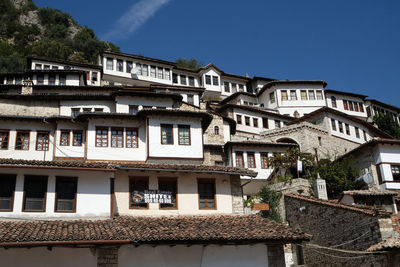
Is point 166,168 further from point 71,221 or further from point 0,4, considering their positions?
point 0,4

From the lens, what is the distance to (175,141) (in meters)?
29.7

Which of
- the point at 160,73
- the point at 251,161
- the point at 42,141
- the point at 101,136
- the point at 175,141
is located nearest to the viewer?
the point at 175,141

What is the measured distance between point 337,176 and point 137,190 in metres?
19.2

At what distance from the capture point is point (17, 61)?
Result: 72375mm

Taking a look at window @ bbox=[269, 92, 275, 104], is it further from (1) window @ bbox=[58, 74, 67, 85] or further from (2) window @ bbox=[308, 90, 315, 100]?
(1) window @ bbox=[58, 74, 67, 85]

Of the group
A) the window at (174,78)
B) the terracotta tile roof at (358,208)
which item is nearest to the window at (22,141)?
the terracotta tile roof at (358,208)

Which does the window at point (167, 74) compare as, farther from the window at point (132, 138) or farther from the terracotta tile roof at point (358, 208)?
the terracotta tile roof at point (358, 208)

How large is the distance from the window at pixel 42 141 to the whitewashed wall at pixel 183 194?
12.7 meters

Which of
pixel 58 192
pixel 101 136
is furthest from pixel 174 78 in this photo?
pixel 58 192

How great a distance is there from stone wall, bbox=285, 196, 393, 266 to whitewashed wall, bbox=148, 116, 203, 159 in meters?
7.10

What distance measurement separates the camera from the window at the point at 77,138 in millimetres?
31969

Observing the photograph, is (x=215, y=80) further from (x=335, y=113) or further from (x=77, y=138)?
(x=77, y=138)

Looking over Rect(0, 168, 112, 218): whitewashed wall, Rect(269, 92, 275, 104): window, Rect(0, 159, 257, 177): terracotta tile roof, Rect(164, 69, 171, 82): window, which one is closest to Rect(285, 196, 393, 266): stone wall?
Rect(0, 159, 257, 177): terracotta tile roof

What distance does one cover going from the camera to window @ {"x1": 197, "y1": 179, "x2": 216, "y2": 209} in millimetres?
22347
